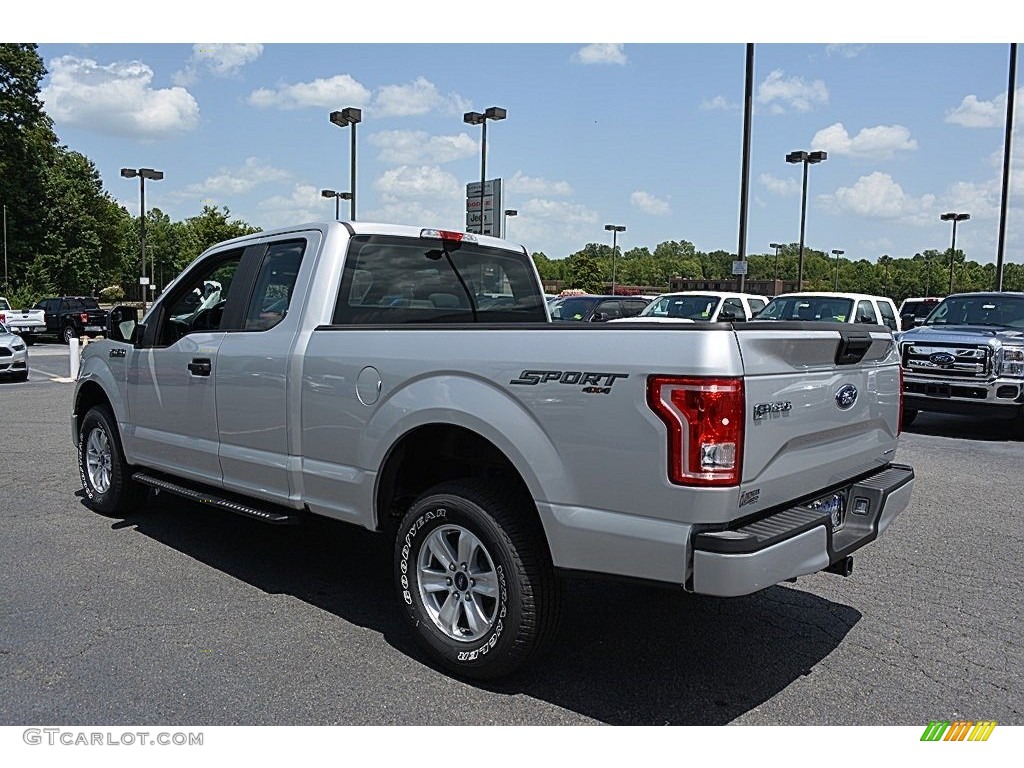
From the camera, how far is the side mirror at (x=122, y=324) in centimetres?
597

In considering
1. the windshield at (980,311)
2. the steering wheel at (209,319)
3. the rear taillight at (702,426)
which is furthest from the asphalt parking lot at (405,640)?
the windshield at (980,311)

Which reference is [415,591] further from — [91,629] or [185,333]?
[185,333]

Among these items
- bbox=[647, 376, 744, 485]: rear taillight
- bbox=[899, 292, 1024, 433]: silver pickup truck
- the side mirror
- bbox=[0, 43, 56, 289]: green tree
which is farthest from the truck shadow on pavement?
bbox=[0, 43, 56, 289]: green tree

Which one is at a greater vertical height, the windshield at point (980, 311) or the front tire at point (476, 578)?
the windshield at point (980, 311)

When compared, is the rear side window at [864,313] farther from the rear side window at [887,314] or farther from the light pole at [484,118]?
the light pole at [484,118]

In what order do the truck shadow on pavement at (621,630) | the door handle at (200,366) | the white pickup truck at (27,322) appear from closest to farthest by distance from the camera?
the truck shadow on pavement at (621,630), the door handle at (200,366), the white pickup truck at (27,322)

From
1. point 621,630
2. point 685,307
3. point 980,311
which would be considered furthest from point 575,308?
point 621,630

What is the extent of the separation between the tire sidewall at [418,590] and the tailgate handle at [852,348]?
5.22 ft

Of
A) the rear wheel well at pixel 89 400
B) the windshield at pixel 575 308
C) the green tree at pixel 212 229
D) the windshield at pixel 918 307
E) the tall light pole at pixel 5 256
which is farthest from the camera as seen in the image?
the green tree at pixel 212 229

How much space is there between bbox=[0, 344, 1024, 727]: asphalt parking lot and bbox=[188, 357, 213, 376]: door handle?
1.17 metres

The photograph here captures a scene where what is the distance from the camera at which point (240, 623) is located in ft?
14.5

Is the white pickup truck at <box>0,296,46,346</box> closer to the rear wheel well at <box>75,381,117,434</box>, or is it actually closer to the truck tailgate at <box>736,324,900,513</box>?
the rear wheel well at <box>75,381,117,434</box>

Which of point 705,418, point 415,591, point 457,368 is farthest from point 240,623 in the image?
point 705,418

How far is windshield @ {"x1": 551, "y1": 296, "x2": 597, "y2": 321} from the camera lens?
77.6 ft
